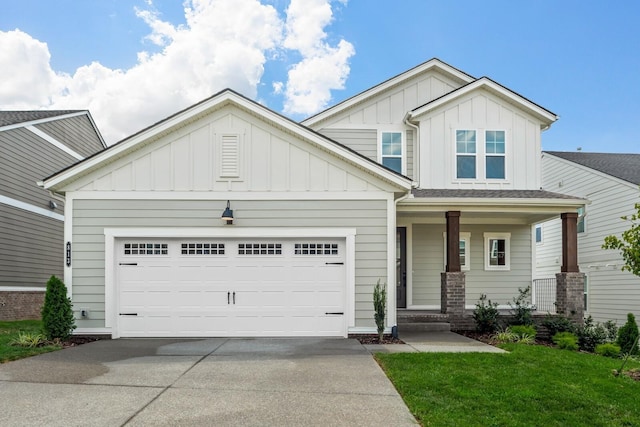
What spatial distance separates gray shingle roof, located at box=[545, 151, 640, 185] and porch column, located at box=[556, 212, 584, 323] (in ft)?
19.7

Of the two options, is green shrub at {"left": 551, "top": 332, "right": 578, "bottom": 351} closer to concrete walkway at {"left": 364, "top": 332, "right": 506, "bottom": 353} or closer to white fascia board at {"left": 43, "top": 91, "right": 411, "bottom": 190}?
concrete walkway at {"left": 364, "top": 332, "right": 506, "bottom": 353}

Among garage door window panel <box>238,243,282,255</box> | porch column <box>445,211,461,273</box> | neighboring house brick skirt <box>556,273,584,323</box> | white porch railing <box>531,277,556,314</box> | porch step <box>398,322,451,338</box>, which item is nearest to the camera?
garage door window panel <box>238,243,282,255</box>

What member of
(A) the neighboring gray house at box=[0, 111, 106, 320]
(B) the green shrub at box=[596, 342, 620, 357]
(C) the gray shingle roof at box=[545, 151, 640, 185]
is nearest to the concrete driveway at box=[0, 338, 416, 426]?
(B) the green shrub at box=[596, 342, 620, 357]

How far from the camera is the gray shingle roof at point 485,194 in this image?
39.2 ft

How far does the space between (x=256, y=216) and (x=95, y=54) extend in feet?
29.8

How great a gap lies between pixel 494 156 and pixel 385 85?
142 inches

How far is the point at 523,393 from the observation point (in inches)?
225

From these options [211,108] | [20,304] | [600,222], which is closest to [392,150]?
[211,108]

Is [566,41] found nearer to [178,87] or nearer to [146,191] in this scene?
[178,87]

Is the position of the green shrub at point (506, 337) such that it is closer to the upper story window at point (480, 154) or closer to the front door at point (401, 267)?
the front door at point (401, 267)

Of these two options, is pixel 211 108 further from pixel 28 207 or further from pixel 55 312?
pixel 28 207

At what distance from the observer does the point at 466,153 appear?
521 inches

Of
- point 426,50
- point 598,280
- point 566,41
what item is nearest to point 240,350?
point 426,50

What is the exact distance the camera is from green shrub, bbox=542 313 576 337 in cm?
1095
